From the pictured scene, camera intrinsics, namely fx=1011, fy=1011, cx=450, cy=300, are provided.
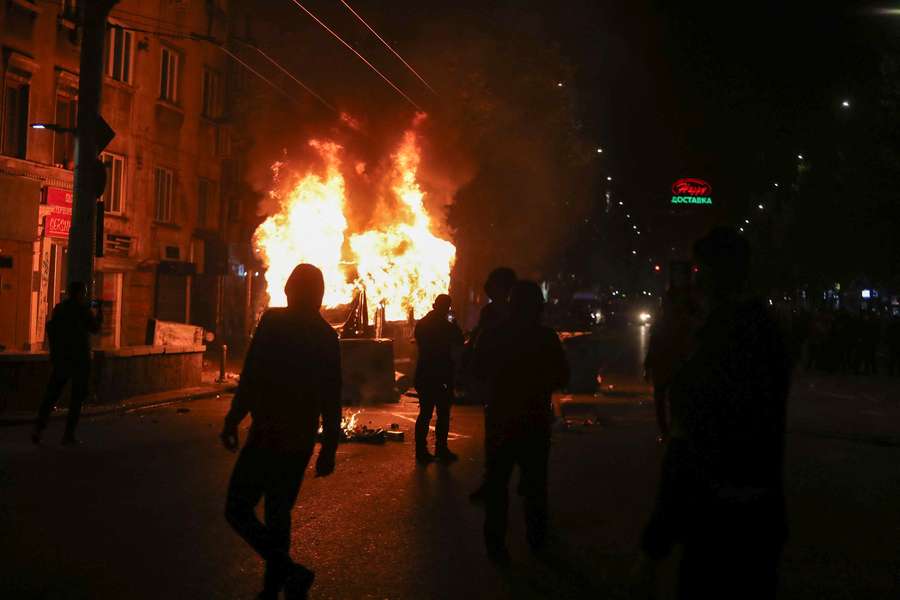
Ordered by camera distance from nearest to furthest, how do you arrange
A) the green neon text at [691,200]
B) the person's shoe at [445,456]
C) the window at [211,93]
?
the person's shoe at [445,456], the window at [211,93], the green neon text at [691,200]

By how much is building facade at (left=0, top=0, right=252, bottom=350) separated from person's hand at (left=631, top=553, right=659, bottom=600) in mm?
18844

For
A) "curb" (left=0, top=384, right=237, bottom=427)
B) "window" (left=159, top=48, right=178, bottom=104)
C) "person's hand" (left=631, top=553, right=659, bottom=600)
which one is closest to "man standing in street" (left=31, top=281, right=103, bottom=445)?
"curb" (left=0, top=384, right=237, bottom=427)

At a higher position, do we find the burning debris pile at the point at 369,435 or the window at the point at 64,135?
the window at the point at 64,135

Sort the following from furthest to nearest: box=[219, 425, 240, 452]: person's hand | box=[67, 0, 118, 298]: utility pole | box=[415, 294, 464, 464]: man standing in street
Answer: box=[67, 0, 118, 298]: utility pole < box=[415, 294, 464, 464]: man standing in street < box=[219, 425, 240, 452]: person's hand

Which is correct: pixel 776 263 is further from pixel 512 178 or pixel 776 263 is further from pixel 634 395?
pixel 634 395

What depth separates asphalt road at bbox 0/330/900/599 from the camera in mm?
6043

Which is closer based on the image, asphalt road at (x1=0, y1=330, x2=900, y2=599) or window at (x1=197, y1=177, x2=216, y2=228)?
asphalt road at (x1=0, y1=330, x2=900, y2=599)

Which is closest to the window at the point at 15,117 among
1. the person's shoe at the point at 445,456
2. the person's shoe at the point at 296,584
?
the person's shoe at the point at 445,456

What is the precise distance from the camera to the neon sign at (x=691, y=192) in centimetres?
6006

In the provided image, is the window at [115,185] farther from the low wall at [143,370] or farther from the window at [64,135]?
the low wall at [143,370]

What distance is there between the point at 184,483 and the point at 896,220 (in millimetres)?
19349

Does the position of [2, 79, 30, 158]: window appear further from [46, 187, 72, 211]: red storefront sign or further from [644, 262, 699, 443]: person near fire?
[644, 262, 699, 443]: person near fire

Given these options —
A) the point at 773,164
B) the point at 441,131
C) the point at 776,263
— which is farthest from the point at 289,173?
the point at 773,164

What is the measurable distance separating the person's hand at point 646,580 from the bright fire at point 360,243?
2027cm
